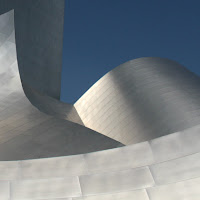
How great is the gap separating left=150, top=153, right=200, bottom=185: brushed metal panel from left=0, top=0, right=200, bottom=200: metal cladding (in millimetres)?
17

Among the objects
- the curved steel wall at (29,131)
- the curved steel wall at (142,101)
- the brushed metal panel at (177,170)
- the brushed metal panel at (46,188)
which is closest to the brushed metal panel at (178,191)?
the brushed metal panel at (177,170)

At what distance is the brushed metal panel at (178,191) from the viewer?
15.2ft

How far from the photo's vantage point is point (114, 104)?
859 inches

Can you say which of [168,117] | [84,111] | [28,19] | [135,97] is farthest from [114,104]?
[28,19]

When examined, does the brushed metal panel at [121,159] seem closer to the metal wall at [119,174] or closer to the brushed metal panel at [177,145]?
the metal wall at [119,174]

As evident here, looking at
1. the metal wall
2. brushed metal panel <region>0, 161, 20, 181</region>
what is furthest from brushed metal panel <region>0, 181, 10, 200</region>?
brushed metal panel <region>0, 161, 20, 181</region>

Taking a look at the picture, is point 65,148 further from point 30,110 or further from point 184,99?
point 184,99

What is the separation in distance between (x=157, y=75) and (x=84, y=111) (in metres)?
6.88

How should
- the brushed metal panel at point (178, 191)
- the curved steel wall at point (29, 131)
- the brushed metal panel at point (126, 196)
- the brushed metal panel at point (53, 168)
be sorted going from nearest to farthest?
the brushed metal panel at point (178, 191), the brushed metal panel at point (126, 196), the brushed metal panel at point (53, 168), the curved steel wall at point (29, 131)

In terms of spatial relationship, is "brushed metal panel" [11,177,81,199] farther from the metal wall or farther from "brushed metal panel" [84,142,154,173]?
"brushed metal panel" [84,142,154,173]

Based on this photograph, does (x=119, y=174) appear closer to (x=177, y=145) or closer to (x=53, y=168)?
(x=177, y=145)

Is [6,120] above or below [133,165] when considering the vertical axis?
above

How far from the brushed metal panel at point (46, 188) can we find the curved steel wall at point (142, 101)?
1239cm

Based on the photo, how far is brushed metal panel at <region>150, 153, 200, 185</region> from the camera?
4.90 m
